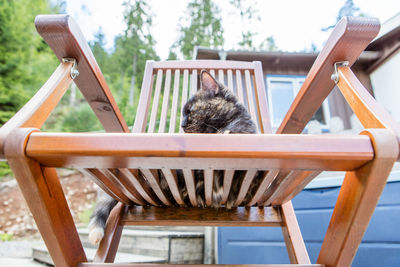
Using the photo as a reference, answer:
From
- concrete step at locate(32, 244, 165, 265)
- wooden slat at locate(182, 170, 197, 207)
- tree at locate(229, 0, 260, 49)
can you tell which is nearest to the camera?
wooden slat at locate(182, 170, 197, 207)

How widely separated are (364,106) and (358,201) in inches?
7.3

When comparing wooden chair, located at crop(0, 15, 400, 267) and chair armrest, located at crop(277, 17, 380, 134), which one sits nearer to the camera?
wooden chair, located at crop(0, 15, 400, 267)

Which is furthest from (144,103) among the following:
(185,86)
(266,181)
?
(266,181)

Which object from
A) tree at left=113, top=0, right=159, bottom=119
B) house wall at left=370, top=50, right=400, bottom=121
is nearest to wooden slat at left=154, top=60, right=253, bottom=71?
house wall at left=370, top=50, right=400, bottom=121

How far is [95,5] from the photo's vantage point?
980cm

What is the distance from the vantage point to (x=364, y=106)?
0.46m

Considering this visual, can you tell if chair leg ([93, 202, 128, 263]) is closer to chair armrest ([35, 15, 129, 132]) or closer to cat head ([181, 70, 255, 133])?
chair armrest ([35, 15, 129, 132])

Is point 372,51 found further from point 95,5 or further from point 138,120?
point 95,5

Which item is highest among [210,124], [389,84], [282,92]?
[282,92]

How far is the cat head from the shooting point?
952mm

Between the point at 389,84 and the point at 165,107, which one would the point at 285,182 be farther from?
the point at 389,84

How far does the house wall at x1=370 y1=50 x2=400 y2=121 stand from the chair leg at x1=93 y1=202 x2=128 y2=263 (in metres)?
4.01

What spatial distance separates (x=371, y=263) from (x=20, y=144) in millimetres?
1606

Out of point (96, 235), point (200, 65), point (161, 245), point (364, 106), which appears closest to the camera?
point (364, 106)
